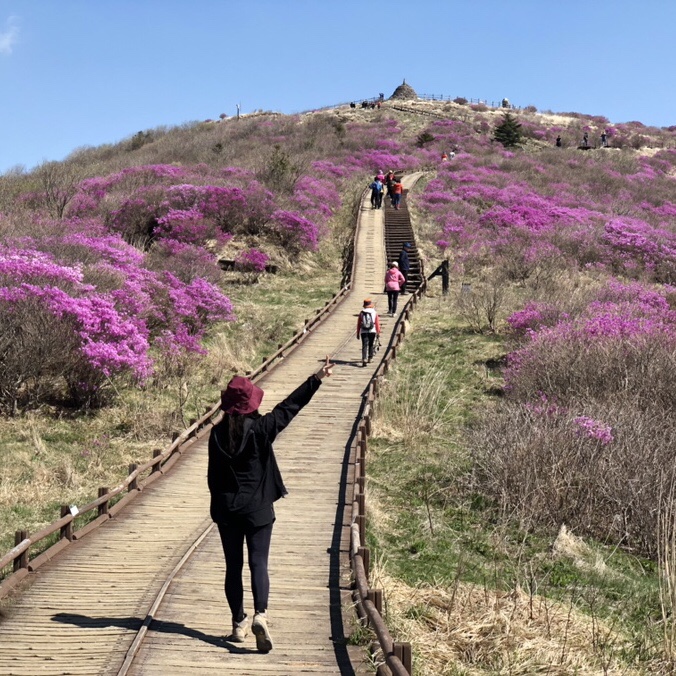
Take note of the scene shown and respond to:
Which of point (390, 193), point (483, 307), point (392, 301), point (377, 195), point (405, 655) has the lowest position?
point (405, 655)

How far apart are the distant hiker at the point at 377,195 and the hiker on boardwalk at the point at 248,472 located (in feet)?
119

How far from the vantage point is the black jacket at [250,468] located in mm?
5695

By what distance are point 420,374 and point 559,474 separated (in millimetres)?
7776

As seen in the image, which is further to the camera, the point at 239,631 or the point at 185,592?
the point at 185,592

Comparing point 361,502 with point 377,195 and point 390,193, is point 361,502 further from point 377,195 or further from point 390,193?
point 390,193

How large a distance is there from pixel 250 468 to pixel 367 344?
44.3 feet

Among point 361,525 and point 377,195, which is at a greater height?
point 377,195

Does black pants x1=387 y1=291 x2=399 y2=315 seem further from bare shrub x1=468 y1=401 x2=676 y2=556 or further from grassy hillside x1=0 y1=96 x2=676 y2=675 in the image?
bare shrub x1=468 y1=401 x2=676 y2=556

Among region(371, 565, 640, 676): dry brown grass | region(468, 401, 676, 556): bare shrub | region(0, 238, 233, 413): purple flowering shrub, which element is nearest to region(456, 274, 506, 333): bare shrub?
region(0, 238, 233, 413): purple flowering shrub

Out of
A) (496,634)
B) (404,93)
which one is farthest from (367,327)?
(404,93)

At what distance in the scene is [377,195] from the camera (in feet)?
136

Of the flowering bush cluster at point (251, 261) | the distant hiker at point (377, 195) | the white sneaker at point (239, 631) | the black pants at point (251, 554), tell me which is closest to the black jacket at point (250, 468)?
the black pants at point (251, 554)

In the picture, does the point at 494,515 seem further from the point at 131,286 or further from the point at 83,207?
the point at 83,207

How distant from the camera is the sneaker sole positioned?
236 inches
